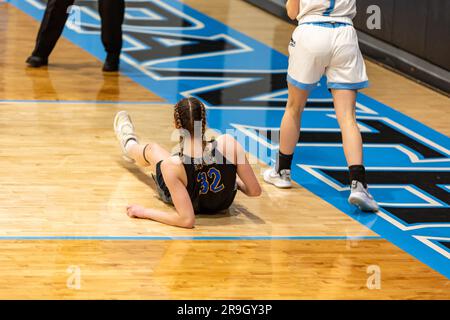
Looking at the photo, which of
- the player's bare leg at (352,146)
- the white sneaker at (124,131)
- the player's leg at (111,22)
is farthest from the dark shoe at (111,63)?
the player's bare leg at (352,146)

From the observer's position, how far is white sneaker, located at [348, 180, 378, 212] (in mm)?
5977

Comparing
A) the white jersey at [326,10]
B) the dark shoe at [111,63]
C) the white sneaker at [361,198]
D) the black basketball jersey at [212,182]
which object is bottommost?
the dark shoe at [111,63]

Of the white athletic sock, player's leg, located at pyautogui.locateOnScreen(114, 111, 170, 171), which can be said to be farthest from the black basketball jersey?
the white athletic sock

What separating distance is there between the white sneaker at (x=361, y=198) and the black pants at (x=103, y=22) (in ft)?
11.4

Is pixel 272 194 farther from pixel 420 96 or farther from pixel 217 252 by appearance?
pixel 420 96

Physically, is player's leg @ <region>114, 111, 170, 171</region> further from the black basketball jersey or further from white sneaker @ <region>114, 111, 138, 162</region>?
the black basketball jersey

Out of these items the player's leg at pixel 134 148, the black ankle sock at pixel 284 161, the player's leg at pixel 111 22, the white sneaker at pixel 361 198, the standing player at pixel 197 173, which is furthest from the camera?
A: the player's leg at pixel 111 22

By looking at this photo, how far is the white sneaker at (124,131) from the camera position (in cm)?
654

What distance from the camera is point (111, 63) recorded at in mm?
9148

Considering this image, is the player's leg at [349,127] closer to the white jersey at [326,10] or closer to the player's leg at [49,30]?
the white jersey at [326,10]

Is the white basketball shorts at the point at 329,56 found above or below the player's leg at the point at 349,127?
above

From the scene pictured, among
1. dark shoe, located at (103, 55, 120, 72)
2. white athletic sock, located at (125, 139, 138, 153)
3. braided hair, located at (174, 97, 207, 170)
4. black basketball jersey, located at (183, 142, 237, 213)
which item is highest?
braided hair, located at (174, 97, 207, 170)

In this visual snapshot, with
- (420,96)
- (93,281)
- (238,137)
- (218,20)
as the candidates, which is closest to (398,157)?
(238,137)

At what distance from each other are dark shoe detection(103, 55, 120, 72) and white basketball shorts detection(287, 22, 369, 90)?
10.8ft
